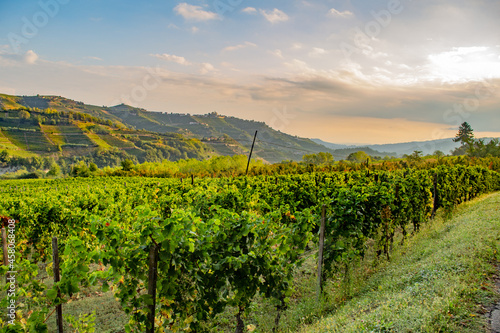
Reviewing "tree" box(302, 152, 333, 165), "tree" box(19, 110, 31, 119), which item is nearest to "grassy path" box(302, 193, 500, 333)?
"tree" box(302, 152, 333, 165)

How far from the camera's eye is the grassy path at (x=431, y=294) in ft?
10.6

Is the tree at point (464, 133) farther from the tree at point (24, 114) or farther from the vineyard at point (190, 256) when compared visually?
the tree at point (24, 114)

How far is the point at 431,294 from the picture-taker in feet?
12.8

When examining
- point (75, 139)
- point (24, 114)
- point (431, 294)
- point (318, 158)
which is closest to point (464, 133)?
point (318, 158)

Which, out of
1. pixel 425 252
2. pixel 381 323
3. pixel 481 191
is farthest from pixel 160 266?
pixel 481 191

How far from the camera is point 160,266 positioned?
126 inches

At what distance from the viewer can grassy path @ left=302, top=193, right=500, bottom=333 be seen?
3.24 m

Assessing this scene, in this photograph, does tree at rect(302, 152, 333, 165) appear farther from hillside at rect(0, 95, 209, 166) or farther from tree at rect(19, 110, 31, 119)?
tree at rect(19, 110, 31, 119)

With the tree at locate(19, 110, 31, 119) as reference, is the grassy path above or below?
below

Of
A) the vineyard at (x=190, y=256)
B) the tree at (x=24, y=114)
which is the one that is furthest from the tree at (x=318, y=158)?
the tree at (x=24, y=114)

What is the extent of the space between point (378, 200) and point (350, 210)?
1468mm

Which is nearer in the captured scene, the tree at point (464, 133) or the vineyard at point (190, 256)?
the vineyard at point (190, 256)

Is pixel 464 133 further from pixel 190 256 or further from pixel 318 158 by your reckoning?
pixel 190 256

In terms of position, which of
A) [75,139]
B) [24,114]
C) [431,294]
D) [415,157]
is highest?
[24,114]
